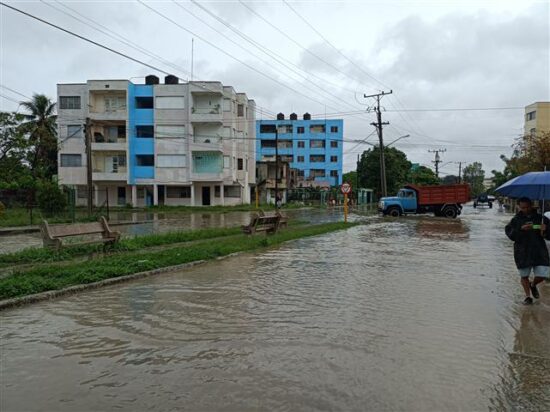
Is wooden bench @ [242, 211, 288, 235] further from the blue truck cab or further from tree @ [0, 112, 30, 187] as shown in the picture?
the blue truck cab

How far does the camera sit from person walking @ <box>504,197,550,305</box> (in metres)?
7.63

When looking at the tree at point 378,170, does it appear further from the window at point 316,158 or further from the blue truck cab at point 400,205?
the blue truck cab at point 400,205

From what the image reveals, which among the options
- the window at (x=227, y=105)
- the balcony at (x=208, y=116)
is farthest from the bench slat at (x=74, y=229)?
the window at (x=227, y=105)

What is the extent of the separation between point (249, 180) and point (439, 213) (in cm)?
3050

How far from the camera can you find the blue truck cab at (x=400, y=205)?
37.9 metres

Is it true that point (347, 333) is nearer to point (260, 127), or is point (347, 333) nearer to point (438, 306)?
point (438, 306)

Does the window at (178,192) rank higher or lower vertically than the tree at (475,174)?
lower

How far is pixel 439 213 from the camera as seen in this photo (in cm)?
3788

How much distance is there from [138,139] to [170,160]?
4.27m

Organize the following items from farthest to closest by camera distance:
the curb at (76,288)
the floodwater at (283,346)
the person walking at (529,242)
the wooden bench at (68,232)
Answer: the wooden bench at (68,232) → the person walking at (529,242) → the curb at (76,288) → the floodwater at (283,346)

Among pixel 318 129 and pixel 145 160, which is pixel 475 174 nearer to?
pixel 318 129

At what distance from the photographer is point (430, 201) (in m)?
38.1

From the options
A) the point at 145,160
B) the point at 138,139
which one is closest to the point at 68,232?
the point at 138,139

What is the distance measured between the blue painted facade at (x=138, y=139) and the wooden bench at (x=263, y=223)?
37435 mm
